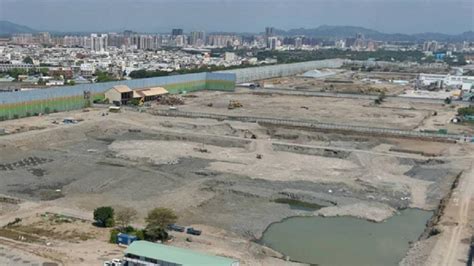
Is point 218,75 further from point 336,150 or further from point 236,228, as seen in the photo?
point 236,228

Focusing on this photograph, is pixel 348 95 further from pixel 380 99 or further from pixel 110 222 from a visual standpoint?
pixel 110 222

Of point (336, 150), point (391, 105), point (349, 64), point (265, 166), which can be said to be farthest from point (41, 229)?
point (349, 64)

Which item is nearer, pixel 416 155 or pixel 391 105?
pixel 416 155

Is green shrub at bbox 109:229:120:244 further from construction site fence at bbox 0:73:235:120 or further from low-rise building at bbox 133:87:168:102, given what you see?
low-rise building at bbox 133:87:168:102

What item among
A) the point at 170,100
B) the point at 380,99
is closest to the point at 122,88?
the point at 170,100

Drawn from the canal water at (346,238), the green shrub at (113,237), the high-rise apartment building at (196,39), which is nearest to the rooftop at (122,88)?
the canal water at (346,238)

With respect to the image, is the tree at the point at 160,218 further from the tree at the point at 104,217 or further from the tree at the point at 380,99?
the tree at the point at 380,99
